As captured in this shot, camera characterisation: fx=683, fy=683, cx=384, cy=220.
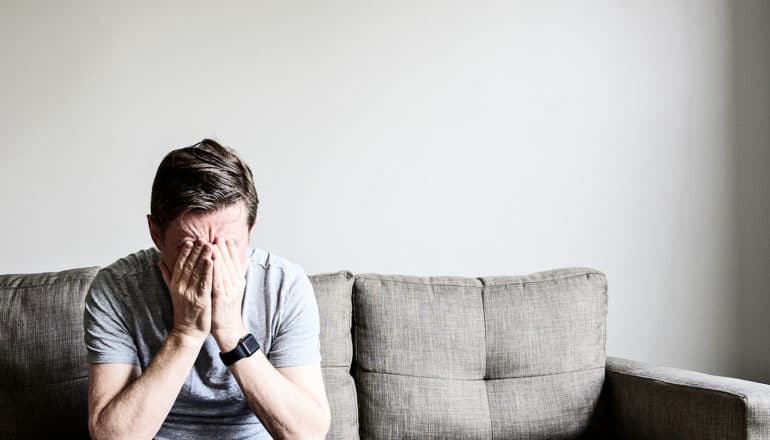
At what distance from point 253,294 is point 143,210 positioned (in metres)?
0.87

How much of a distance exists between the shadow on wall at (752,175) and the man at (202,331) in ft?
6.03

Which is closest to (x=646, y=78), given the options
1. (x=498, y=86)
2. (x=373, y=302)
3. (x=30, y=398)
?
(x=498, y=86)

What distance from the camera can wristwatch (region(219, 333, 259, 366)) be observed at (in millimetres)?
1385

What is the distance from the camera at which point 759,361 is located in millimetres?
2561

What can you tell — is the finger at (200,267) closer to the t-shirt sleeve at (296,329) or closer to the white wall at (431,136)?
the t-shirt sleeve at (296,329)

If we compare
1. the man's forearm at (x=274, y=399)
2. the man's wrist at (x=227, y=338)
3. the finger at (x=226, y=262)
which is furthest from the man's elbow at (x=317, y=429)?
the finger at (x=226, y=262)

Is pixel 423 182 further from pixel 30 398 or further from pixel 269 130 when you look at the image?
pixel 30 398

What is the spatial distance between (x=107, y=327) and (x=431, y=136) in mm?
1324

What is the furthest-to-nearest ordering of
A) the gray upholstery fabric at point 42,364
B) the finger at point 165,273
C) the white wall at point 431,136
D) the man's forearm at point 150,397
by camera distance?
the white wall at point 431,136
the gray upholstery fabric at point 42,364
the finger at point 165,273
the man's forearm at point 150,397

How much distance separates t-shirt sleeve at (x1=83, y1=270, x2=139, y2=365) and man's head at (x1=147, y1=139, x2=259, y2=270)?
6.7 inches

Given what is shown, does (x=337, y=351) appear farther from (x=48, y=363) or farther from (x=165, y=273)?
(x=48, y=363)

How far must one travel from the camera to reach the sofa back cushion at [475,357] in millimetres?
1897

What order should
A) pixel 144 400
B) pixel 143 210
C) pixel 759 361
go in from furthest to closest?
pixel 759 361 < pixel 143 210 < pixel 144 400

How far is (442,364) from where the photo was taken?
6.35 feet
